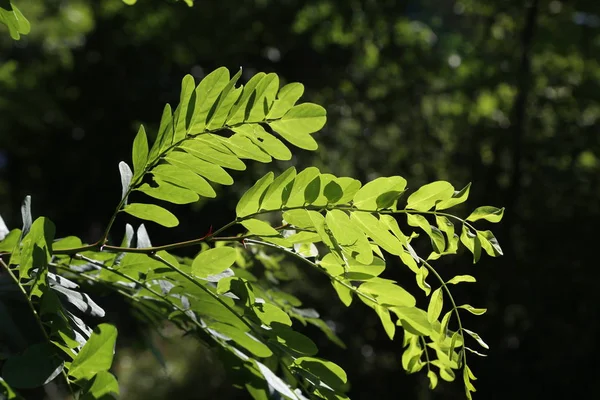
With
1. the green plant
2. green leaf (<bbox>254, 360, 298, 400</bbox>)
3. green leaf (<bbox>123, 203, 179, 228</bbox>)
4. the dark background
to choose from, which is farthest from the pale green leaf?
the dark background

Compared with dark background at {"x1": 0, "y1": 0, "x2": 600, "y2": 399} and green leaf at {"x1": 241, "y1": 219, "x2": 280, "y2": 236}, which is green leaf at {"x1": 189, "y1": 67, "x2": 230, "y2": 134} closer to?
green leaf at {"x1": 241, "y1": 219, "x2": 280, "y2": 236}

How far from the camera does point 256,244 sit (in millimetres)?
844

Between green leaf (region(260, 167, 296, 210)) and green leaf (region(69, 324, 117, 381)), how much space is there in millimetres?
241

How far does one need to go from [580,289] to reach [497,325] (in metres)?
0.48

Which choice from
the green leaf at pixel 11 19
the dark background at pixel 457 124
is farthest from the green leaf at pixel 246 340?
the dark background at pixel 457 124

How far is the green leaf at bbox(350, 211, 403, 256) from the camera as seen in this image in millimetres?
714

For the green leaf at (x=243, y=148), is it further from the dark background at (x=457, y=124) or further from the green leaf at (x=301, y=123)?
the dark background at (x=457, y=124)

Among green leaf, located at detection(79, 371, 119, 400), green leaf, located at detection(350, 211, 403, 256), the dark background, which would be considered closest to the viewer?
green leaf, located at detection(79, 371, 119, 400)

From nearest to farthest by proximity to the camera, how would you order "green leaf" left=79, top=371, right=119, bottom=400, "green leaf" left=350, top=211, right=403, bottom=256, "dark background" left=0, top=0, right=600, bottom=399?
"green leaf" left=79, top=371, right=119, bottom=400 → "green leaf" left=350, top=211, right=403, bottom=256 → "dark background" left=0, top=0, right=600, bottom=399

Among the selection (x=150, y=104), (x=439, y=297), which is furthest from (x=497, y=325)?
(x=439, y=297)

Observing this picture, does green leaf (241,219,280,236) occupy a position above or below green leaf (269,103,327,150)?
below

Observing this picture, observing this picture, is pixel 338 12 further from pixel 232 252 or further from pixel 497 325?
pixel 232 252

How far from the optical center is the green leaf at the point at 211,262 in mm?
807

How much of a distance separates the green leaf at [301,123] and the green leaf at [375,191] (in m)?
0.10
